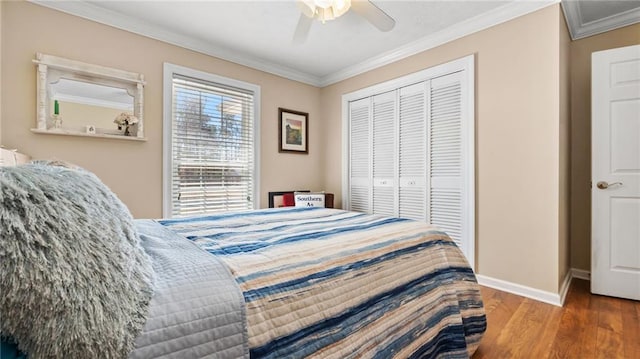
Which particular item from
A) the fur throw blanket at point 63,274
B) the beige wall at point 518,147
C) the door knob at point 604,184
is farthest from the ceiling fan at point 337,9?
the door knob at point 604,184

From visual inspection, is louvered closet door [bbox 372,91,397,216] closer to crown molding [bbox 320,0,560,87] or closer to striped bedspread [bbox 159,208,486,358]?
crown molding [bbox 320,0,560,87]

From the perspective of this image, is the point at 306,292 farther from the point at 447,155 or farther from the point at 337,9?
the point at 447,155

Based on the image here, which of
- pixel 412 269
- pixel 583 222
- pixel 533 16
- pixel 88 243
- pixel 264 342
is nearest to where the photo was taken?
pixel 88 243

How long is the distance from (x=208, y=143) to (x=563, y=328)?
3.54 meters

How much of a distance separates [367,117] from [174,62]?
7.78ft

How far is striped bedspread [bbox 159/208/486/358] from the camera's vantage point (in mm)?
838

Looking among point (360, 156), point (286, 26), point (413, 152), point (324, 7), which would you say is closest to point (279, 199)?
point (360, 156)

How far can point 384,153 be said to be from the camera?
3.61m

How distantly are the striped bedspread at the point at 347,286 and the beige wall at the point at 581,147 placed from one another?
2143 mm

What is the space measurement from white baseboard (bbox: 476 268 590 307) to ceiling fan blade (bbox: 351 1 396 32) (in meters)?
2.43

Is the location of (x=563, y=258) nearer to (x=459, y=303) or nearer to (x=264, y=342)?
(x=459, y=303)

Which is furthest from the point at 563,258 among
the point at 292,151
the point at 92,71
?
the point at 92,71

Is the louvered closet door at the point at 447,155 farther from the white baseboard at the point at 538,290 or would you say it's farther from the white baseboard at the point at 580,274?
the white baseboard at the point at 580,274

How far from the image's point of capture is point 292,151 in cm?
406
